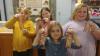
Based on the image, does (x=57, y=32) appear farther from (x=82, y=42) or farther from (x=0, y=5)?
(x=0, y=5)

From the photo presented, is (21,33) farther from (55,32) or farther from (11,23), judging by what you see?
(55,32)

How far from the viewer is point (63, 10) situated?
12.0ft

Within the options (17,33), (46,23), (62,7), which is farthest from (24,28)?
(62,7)

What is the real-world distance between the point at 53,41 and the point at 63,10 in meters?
1.80

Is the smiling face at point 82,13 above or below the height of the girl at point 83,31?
above

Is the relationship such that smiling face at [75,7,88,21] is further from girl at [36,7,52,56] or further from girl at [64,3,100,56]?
girl at [36,7,52,56]

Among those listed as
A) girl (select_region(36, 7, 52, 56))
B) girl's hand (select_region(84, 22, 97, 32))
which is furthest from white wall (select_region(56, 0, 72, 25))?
girl's hand (select_region(84, 22, 97, 32))

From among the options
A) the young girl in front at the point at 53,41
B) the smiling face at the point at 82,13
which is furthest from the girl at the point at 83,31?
the young girl in front at the point at 53,41

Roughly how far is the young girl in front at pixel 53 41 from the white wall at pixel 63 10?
173cm

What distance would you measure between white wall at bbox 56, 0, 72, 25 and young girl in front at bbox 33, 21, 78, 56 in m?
1.73

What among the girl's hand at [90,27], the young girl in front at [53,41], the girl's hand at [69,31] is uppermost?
the girl's hand at [90,27]

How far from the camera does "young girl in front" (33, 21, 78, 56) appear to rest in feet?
6.22

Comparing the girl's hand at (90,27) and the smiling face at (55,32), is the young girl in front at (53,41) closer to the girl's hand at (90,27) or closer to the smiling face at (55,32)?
the smiling face at (55,32)

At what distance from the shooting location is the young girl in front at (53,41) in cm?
190
